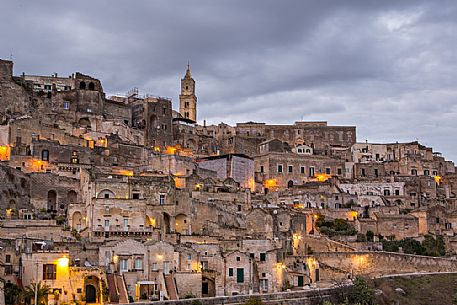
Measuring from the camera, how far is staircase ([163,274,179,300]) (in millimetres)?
41625

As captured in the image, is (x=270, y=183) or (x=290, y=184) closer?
(x=270, y=183)

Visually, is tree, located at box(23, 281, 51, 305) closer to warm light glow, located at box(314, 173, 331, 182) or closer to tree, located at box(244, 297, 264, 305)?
tree, located at box(244, 297, 264, 305)

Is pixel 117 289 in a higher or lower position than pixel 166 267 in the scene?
lower

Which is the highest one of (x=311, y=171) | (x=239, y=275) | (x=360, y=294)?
(x=311, y=171)

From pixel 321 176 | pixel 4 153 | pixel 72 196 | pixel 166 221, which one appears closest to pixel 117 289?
pixel 166 221

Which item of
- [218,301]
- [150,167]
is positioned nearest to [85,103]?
[150,167]

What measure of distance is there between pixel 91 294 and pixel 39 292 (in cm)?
377

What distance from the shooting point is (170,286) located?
4228 cm

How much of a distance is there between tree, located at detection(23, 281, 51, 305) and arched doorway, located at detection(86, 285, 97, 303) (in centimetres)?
259

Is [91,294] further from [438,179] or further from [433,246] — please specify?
[438,179]

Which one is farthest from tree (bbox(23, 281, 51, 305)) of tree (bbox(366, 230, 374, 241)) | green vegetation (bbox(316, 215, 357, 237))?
tree (bbox(366, 230, 374, 241))

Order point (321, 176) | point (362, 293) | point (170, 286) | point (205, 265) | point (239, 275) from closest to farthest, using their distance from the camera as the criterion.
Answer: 1. point (170, 286)
2. point (205, 265)
3. point (239, 275)
4. point (362, 293)
5. point (321, 176)

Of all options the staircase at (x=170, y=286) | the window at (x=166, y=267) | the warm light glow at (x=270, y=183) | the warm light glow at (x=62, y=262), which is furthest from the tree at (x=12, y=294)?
the warm light glow at (x=270, y=183)

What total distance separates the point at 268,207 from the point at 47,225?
20236 mm
